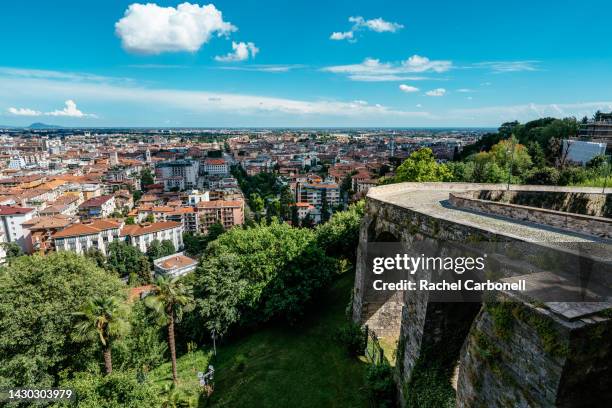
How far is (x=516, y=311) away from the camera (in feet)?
20.7

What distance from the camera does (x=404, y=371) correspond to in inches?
490

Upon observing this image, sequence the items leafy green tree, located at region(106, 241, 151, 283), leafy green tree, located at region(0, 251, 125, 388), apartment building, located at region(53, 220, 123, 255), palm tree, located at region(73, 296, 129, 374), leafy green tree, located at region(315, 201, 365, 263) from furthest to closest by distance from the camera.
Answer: apartment building, located at region(53, 220, 123, 255)
leafy green tree, located at region(106, 241, 151, 283)
leafy green tree, located at region(315, 201, 365, 263)
leafy green tree, located at region(0, 251, 125, 388)
palm tree, located at region(73, 296, 129, 374)

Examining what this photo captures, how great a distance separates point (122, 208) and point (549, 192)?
112341mm

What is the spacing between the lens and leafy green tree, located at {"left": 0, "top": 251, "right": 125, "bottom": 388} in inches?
658

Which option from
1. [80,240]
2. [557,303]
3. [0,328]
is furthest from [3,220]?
[557,303]

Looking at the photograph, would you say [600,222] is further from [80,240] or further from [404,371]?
[80,240]

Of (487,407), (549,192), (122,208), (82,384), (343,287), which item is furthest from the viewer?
(122,208)

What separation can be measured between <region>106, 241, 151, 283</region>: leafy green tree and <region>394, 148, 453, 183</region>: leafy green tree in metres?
51.2

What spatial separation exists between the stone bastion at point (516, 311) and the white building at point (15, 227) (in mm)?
93430

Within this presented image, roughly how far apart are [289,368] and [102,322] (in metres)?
8.97

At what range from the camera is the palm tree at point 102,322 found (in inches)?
587

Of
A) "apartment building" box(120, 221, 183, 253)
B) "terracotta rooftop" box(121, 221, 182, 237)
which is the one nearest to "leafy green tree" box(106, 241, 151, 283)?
"apartment building" box(120, 221, 183, 253)

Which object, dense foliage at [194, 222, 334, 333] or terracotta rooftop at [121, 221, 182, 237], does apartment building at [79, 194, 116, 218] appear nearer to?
terracotta rooftop at [121, 221, 182, 237]

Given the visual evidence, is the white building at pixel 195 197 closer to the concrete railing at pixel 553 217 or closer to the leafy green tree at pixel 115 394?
the leafy green tree at pixel 115 394
